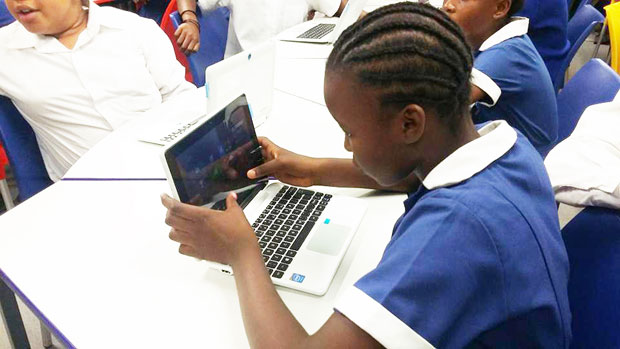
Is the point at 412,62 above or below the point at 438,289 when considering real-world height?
above

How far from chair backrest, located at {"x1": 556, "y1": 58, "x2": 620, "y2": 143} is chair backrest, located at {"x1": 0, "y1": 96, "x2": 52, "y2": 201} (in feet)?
4.99

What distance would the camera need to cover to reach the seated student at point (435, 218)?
578 mm

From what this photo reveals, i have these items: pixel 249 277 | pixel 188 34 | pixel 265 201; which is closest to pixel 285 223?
pixel 265 201

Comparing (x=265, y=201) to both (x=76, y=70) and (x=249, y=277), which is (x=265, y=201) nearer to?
(x=249, y=277)

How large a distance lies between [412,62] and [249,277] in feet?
1.27

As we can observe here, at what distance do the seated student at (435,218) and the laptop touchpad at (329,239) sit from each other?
151mm

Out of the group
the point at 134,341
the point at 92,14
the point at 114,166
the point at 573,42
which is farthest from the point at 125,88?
the point at 573,42

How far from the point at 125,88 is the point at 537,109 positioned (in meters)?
1.25

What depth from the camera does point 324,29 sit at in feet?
7.48

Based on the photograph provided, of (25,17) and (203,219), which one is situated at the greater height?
(25,17)

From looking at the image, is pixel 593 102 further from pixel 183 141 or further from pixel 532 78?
pixel 183 141

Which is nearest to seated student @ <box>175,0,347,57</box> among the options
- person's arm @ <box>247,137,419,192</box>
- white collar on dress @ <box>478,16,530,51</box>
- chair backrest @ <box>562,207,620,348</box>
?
white collar on dress @ <box>478,16,530,51</box>

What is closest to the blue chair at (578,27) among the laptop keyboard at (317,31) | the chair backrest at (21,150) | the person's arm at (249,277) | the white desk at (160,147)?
the laptop keyboard at (317,31)

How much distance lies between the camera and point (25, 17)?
1.42 m
